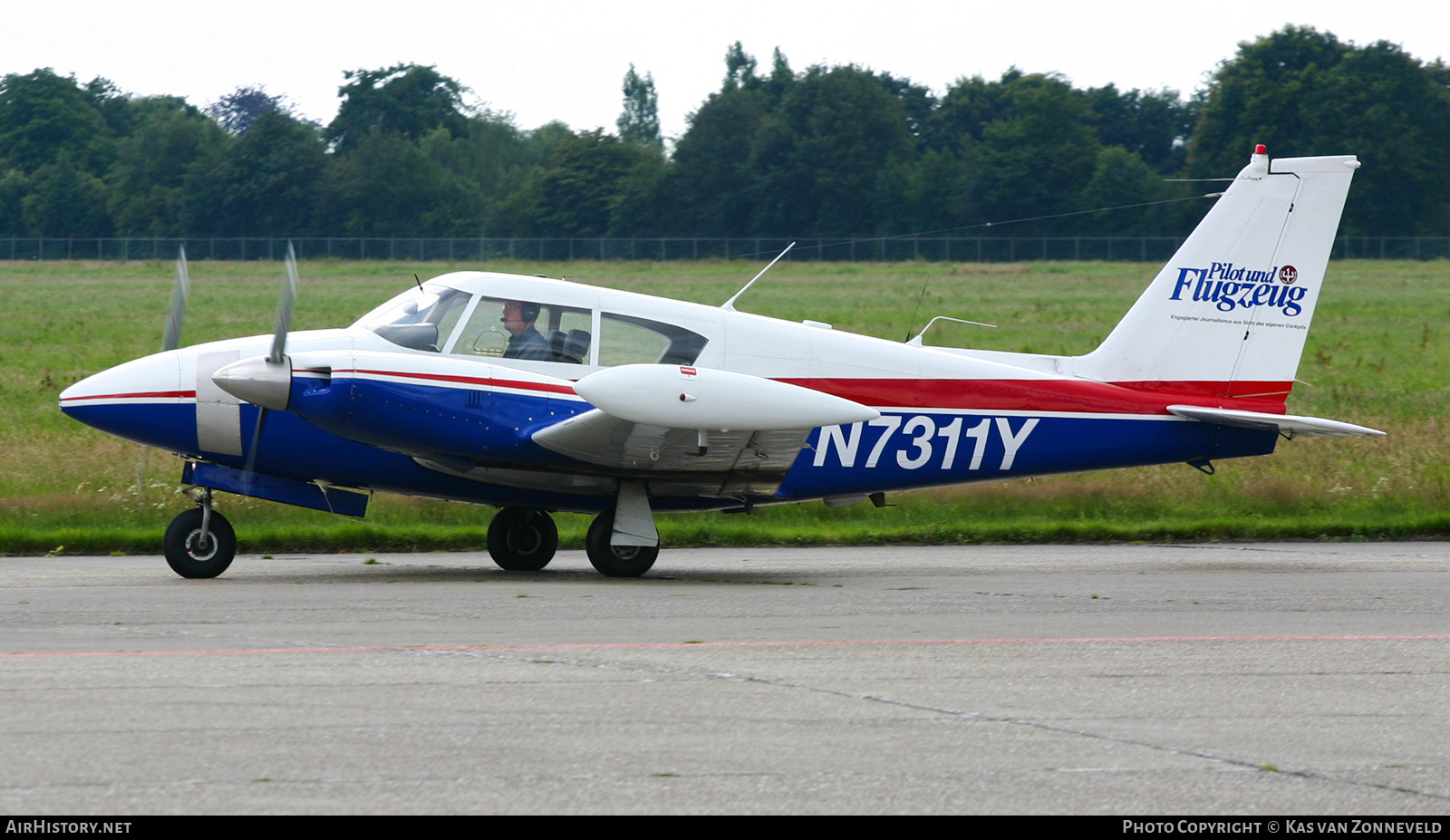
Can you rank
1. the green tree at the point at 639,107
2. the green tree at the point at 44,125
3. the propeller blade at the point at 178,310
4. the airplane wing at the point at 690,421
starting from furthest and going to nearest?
the green tree at the point at 639,107, the green tree at the point at 44,125, the propeller blade at the point at 178,310, the airplane wing at the point at 690,421

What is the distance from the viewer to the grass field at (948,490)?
47.3 ft

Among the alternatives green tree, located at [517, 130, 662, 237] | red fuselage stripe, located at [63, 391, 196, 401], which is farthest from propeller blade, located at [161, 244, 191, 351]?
green tree, located at [517, 130, 662, 237]

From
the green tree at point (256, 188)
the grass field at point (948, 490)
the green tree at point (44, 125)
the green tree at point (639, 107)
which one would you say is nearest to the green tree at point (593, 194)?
the green tree at point (256, 188)

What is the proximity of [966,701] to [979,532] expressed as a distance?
816 centimetres

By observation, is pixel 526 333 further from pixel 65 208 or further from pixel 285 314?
pixel 65 208

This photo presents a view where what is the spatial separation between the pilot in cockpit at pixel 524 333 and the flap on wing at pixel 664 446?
2.12ft

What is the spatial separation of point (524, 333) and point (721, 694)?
4.99 metres

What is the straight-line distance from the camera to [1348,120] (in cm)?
7369

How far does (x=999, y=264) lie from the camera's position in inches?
2635

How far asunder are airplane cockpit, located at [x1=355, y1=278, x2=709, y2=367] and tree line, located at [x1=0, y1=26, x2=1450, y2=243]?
62.1 m

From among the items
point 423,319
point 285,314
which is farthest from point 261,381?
point 423,319

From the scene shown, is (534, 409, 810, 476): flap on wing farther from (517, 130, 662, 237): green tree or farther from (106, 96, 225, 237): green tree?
(106, 96, 225, 237): green tree

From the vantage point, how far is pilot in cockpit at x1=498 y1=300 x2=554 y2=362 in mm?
11000

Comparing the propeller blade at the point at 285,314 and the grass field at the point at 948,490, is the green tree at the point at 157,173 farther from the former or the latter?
the propeller blade at the point at 285,314
